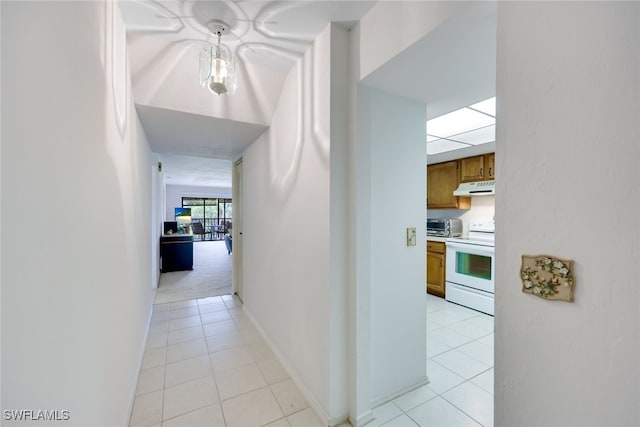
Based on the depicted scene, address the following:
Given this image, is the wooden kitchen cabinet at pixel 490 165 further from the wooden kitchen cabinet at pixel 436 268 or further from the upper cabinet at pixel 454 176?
the wooden kitchen cabinet at pixel 436 268

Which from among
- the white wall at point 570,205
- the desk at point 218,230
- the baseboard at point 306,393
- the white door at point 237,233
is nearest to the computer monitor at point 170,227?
the white door at point 237,233

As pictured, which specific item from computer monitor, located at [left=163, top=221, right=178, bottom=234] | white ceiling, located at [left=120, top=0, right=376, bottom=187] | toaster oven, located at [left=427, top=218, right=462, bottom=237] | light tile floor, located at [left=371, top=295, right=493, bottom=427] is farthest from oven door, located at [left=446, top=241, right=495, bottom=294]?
computer monitor, located at [left=163, top=221, right=178, bottom=234]

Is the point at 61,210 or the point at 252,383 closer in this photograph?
the point at 61,210

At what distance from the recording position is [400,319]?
1.88m

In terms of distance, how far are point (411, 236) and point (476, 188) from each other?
93.8 inches

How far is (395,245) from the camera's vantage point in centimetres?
183

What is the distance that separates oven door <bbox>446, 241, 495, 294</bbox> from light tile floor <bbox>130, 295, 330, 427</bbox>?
2731 mm

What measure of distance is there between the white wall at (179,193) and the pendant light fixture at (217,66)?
32.6 ft

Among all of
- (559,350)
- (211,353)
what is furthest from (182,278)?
(559,350)

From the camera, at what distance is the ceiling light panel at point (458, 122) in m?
2.23

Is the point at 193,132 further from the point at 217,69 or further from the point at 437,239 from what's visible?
the point at 437,239

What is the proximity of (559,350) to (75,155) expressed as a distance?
68.1 inches

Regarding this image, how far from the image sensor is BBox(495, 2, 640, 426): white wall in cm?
69

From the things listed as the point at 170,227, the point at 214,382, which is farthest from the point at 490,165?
the point at 170,227
